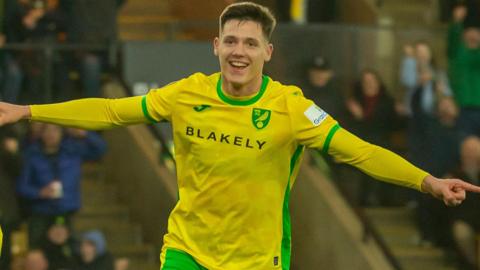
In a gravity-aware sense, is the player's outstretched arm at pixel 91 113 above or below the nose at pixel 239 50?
below

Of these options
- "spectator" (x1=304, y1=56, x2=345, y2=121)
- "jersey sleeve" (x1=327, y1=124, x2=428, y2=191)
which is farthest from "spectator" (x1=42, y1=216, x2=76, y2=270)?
"jersey sleeve" (x1=327, y1=124, x2=428, y2=191)

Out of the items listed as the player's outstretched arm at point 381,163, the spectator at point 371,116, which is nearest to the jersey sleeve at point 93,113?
the player's outstretched arm at point 381,163

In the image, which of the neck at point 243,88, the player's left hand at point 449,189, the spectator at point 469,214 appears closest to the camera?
the player's left hand at point 449,189

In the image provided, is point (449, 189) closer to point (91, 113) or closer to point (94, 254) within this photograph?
point (91, 113)

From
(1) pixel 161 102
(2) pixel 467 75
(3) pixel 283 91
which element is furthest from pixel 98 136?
(3) pixel 283 91

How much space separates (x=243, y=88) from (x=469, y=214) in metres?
5.95

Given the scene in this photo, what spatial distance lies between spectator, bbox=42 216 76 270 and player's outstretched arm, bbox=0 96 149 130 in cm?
495

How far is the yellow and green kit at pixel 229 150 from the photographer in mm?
9492

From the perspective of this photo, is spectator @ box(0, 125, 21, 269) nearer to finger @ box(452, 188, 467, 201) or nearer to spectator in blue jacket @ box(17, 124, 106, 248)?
spectator in blue jacket @ box(17, 124, 106, 248)

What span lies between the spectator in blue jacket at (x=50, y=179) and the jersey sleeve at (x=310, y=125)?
5.28 meters

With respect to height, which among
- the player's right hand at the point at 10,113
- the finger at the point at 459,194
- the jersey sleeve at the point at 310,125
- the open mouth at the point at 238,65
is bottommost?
the finger at the point at 459,194

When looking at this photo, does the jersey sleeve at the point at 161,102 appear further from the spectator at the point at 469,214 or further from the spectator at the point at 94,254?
the spectator at the point at 469,214

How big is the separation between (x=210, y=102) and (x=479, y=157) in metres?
5.89

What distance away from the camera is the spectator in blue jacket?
47.5ft
